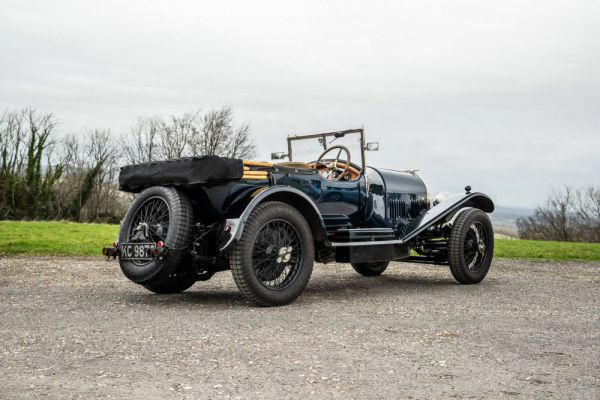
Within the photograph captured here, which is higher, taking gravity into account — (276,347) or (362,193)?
(362,193)

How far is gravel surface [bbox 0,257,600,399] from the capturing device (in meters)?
3.39

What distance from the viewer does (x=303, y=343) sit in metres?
4.46

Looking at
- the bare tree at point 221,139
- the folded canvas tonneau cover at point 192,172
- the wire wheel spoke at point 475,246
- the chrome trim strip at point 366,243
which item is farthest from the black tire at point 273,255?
the bare tree at point 221,139

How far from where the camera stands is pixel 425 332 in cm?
497

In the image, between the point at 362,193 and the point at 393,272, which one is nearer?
the point at 362,193

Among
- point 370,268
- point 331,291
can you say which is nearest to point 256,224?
point 331,291

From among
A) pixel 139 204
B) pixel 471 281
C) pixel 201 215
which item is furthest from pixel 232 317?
pixel 471 281

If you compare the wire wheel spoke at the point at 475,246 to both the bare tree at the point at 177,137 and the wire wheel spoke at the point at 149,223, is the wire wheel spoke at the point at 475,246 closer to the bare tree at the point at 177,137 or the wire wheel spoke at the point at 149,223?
the wire wheel spoke at the point at 149,223

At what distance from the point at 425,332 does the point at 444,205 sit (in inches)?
157

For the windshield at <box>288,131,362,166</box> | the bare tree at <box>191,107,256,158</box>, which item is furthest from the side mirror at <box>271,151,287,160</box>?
the bare tree at <box>191,107,256,158</box>

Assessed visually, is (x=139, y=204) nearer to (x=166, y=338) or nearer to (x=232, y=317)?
(x=232, y=317)

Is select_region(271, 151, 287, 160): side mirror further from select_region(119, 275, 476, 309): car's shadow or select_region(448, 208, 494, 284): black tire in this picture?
select_region(448, 208, 494, 284): black tire

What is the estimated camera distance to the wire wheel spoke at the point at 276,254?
6.23 meters

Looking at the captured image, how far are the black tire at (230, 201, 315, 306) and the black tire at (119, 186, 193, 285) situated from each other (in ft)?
1.77
